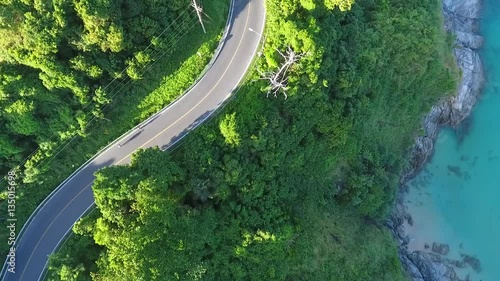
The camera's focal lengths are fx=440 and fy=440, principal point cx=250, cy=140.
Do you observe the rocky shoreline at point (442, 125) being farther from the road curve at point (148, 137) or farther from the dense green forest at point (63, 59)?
the dense green forest at point (63, 59)

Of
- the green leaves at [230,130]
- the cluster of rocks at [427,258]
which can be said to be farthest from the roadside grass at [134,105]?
the cluster of rocks at [427,258]

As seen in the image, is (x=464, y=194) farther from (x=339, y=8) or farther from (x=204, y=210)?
(x=204, y=210)

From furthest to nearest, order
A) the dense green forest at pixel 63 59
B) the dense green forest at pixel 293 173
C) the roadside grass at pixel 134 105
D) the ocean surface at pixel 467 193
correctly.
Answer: the ocean surface at pixel 467 193
the roadside grass at pixel 134 105
the dense green forest at pixel 293 173
the dense green forest at pixel 63 59

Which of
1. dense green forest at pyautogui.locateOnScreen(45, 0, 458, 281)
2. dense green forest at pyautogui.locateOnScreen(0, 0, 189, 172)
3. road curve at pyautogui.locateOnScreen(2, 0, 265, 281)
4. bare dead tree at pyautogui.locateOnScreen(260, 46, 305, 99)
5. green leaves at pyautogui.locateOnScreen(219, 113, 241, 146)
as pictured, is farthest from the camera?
bare dead tree at pyautogui.locateOnScreen(260, 46, 305, 99)

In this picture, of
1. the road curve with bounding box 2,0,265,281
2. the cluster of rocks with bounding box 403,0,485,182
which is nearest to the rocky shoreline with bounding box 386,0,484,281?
the cluster of rocks with bounding box 403,0,485,182

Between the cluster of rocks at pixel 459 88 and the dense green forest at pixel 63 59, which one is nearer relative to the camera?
the dense green forest at pixel 63 59

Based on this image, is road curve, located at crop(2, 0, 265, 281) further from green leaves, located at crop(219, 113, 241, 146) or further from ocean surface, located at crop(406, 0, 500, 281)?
ocean surface, located at crop(406, 0, 500, 281)

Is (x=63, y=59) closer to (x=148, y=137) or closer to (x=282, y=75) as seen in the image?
(x=148, y=137)
